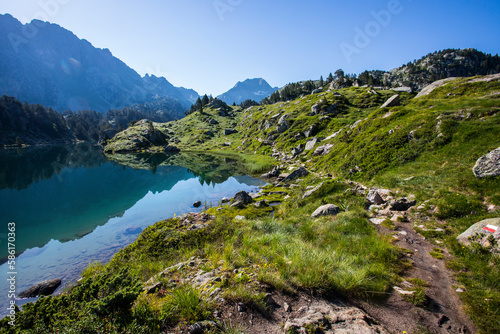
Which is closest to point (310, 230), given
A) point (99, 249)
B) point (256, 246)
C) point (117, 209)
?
point (256, 246)

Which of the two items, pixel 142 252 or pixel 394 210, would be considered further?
pixel 394 210

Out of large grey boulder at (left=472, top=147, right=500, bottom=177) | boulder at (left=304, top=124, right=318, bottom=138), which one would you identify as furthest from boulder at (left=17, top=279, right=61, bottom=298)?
boulder at (left=304, top=124, right=318, bottom=138)

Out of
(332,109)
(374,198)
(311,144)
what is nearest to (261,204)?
(374,198)

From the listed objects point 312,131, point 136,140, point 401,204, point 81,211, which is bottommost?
point 81,211

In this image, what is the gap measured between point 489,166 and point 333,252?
1479cm

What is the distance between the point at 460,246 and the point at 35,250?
108 ft

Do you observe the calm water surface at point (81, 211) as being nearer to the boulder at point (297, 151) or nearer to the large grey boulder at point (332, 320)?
the boulder at point (297, 151)

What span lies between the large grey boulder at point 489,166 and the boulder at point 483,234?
6574 mm

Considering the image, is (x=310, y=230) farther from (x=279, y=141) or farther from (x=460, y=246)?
(x=279, y=141)

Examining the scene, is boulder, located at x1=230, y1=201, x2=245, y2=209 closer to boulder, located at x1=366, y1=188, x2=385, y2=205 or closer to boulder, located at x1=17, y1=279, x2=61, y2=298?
boulder, located at x1=366, y1=188, x2=385, y2=205

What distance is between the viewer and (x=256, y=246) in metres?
10.2

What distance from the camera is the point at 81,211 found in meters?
29.7

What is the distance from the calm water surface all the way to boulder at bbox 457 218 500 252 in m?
25.3

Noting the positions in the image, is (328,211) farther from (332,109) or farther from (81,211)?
(332,109)
